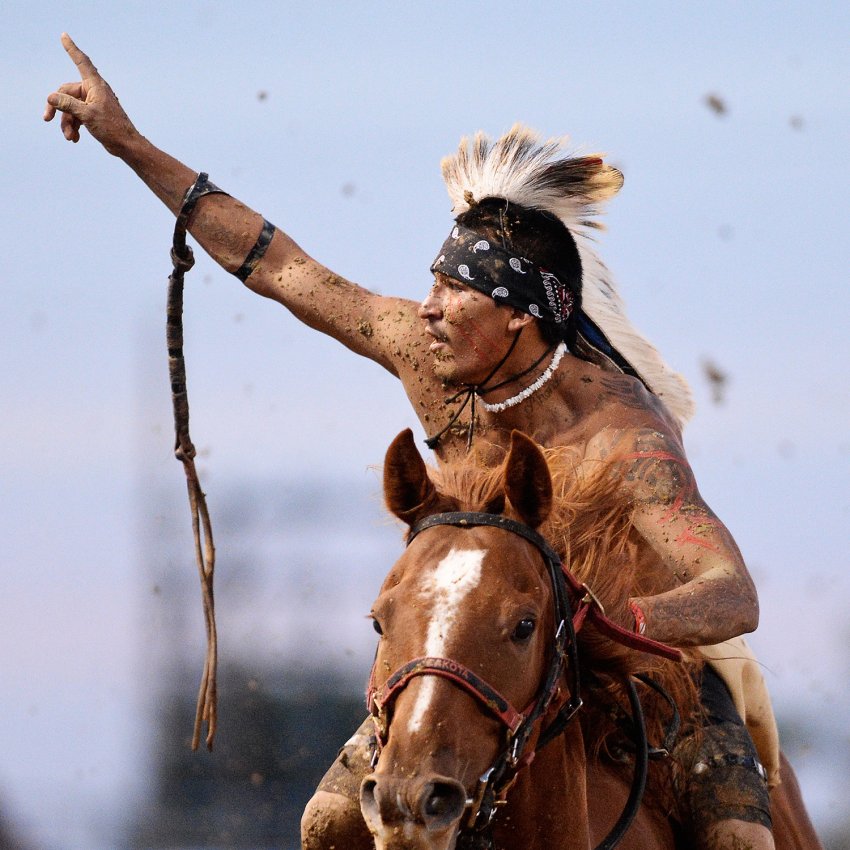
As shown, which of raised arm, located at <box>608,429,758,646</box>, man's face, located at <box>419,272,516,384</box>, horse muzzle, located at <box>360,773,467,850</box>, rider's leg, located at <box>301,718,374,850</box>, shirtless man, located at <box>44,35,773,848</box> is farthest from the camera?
man's face, located at <box>419,272,516,384</box>

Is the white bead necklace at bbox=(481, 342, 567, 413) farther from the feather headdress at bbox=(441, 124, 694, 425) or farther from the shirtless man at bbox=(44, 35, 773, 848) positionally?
the feather headdress at bbox=(441, 124, 694, 425)

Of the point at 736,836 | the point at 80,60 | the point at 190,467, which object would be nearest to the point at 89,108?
the point at 80,60

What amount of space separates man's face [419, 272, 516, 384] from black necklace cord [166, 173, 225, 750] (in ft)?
2.55

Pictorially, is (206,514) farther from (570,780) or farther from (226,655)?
(226,655)

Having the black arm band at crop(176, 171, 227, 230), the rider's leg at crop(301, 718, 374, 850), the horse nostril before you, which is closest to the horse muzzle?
the horse nostril

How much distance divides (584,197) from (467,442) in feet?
2.80

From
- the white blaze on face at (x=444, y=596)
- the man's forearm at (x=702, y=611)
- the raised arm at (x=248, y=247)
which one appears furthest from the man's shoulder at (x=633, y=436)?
the white blaze on face at (x=444, y=596)

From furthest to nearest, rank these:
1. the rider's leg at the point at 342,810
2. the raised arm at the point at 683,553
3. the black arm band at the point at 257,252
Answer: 1. the black arm band at the point at 257,252
2. the rider's leg at the point at 342,810
3. the raised arm at the point at 683,553

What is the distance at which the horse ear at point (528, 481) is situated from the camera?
149 inches

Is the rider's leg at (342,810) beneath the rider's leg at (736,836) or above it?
beneath

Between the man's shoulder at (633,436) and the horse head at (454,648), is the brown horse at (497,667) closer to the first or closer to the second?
the horse head at (454,648)

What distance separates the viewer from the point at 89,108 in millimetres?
5250

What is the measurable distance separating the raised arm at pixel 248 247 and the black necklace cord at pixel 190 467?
0.15 m

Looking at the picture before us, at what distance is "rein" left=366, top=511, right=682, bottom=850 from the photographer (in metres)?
3.45
